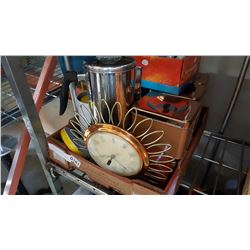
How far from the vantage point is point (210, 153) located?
94 centimetres

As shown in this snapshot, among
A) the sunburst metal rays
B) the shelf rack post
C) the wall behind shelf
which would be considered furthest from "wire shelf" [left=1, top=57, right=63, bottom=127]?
the wall behind shelf

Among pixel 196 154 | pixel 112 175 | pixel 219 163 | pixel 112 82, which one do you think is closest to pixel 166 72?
pixel 112 82

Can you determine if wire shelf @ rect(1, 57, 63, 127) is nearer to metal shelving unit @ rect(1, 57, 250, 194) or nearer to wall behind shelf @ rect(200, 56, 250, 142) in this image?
metal shelving unit @ rect(1, 57, 250, 194)

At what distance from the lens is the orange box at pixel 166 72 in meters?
0.55

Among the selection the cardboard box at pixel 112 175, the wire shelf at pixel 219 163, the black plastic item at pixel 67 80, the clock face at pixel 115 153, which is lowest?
the wire shelf at pixel 219 163

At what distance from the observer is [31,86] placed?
0.89 metres

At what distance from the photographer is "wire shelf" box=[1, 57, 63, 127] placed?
2.95 ft

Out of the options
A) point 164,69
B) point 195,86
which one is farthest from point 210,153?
point 164,69

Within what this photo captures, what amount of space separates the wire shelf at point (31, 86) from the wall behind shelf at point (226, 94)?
0.63m

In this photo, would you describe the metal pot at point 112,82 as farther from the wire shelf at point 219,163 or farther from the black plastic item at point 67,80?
the wire shelf at point 219,163

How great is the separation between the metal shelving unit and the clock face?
10cm

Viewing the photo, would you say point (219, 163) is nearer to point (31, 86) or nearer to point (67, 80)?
point (67, 80)

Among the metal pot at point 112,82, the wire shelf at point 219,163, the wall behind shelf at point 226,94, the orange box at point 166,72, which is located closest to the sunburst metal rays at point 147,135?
the metal pot at point 112,82
